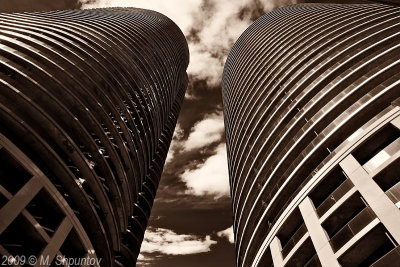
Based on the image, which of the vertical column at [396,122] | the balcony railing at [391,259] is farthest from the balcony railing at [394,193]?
the vertical column at [396,122]

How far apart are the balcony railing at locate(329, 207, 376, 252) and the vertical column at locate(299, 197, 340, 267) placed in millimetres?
437

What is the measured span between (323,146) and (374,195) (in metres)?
8.16

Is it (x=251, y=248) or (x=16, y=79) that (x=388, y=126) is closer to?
(x=251, y=248)

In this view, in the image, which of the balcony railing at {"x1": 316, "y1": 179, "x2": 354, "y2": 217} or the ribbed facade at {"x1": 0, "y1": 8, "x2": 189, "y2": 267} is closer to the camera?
the ribbed facade at {"x1": 0, "y1": 8, "x2": 189, "y2": 267}

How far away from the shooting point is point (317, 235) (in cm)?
1709

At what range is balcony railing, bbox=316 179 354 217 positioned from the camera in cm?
1749

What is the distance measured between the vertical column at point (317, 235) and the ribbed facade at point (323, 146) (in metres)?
0.06

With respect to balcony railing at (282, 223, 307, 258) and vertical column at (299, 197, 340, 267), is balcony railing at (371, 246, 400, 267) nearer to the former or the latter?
vertical column at (299, 197, 340, 267)

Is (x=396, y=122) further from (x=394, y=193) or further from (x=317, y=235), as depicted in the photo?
(x=317, y=235)

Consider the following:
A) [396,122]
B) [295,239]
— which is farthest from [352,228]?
[396,122]

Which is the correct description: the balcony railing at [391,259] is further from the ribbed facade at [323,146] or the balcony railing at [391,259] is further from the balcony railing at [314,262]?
the balcony railing at [314,262]

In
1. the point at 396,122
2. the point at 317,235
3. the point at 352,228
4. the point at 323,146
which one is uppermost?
the point at 323,146

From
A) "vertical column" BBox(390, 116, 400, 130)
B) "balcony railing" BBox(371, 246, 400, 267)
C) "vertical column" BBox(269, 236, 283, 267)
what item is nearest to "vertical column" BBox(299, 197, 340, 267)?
"balcony railing" BBox(371, 246, 400, 267)

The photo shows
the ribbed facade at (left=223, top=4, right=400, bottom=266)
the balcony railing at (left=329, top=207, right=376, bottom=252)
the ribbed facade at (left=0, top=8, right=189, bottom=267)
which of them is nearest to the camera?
the balcony railing at (left=329, top=207, right=376, bottom=252)
